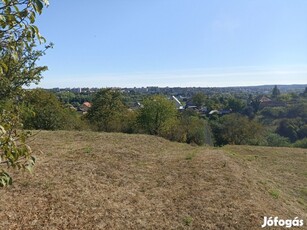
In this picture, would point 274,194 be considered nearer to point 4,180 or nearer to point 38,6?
point 4,180

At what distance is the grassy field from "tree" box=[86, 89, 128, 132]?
17863mm

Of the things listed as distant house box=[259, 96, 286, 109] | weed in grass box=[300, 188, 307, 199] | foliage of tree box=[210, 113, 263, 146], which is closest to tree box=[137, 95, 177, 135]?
foliage of tree box=[210, 113, 263, 146]

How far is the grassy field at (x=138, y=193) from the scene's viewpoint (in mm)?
5016

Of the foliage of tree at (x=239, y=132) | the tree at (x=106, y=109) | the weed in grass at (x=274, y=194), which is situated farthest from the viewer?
the foliage of tree at (x=239, y=132)

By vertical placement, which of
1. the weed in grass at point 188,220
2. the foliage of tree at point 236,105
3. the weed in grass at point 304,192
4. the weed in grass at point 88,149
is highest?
the weed in grass at point 88,149

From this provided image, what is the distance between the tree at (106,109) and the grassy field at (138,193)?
58.6ft

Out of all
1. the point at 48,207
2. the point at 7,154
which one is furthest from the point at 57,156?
the point at 7,154

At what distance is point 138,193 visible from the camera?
6273 millimetres

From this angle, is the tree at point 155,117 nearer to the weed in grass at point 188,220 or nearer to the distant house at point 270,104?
the weed in grass at point 188,220

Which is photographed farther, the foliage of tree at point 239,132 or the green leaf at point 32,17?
the foliage of tree at point 239,132

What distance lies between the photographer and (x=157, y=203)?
5.86 metres

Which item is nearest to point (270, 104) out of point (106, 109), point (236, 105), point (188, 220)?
point (236, 105)

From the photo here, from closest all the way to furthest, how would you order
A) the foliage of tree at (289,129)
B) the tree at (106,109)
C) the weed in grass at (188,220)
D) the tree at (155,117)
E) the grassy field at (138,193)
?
the grassy field at (138,193) < the weed in grass at (188,220) < the tree at (155,117) < the tree at (106,109) < the foliage of tree at (289,129)

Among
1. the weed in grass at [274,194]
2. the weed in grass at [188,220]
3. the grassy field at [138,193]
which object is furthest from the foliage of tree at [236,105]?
the weed in grass at [188,220]
